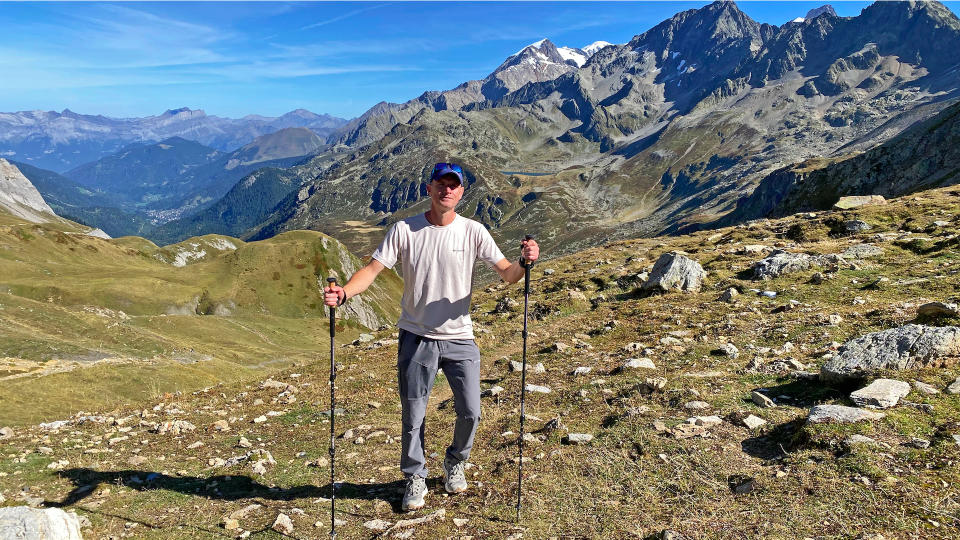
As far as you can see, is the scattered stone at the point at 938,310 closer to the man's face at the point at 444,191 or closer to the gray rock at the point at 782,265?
the gray rock at the point at 782,265

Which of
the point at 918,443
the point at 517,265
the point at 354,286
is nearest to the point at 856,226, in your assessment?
the point at 918,443

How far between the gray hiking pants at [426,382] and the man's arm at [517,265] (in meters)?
1.44

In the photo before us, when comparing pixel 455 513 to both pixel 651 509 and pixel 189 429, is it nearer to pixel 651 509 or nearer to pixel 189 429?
pixel 651 509

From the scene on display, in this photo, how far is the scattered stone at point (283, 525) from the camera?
8422 millimetres

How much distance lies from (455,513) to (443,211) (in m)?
5.28

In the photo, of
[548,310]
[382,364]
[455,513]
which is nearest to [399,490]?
[455,513]

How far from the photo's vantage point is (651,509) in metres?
7.86

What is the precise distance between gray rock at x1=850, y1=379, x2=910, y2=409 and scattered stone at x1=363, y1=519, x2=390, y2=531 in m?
9.02

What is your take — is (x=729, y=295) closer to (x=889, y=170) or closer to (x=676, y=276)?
(x=676, y=276)

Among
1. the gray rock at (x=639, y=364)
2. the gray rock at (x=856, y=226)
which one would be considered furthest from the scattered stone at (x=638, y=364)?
the gray rock at (x=856, y=226)

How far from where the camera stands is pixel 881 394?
926 centimetres

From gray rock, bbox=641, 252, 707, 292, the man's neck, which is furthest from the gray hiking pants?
gray rock, bbox=641, 252, 707, 292

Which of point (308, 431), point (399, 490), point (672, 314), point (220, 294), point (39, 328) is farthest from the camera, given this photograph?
point (220, 294)

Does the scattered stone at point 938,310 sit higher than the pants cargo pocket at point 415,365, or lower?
higher
